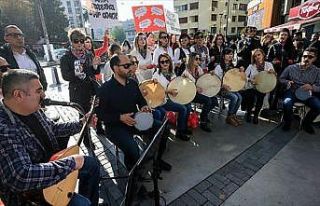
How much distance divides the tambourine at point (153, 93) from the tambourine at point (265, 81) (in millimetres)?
2315

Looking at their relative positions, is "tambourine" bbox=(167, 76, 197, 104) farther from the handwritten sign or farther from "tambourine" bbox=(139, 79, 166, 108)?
the handwritten sign

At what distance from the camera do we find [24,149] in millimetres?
1585

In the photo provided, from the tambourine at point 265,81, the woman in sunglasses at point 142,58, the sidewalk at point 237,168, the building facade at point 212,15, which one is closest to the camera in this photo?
the sidewalk at point 237,168

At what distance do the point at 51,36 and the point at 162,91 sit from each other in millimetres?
41739

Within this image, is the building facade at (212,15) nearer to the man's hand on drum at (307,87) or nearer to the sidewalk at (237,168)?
the man's hand on drum at (307,87)

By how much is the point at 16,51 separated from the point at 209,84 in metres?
3.46

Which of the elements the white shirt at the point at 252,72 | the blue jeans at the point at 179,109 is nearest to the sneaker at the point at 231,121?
the white shirt at the point at 252,72

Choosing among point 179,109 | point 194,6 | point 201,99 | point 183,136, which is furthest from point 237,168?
point 194,6

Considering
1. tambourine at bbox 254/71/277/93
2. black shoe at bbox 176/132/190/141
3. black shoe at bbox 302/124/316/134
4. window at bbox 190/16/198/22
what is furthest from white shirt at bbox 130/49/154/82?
window at bbox 190/16/198/22

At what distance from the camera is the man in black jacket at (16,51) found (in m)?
3.46

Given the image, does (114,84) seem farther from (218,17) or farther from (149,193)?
(218,17)

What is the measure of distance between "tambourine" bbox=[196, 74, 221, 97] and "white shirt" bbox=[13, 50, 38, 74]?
9.84 ft

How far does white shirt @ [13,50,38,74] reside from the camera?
3.64 metres

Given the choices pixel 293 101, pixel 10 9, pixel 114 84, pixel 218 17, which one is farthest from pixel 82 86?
pixel 218 17
